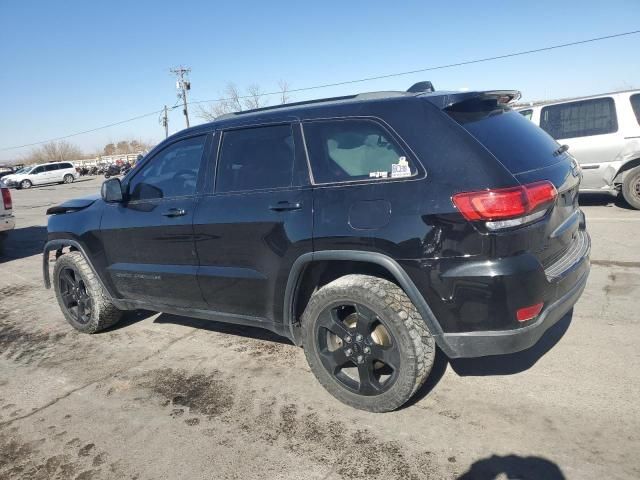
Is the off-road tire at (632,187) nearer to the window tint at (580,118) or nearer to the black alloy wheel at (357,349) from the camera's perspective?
the window tint at (580,118)

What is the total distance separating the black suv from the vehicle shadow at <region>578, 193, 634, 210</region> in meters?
6.56

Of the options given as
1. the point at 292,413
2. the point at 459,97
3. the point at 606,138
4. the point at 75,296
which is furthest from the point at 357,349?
the point at 606,138

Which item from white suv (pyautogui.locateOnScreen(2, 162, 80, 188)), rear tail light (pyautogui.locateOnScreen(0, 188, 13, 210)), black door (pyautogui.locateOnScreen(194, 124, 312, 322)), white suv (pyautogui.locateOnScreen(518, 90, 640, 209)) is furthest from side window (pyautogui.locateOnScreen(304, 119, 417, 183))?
white suv (pyautogui.locateOnScreen(2, 162, 80, 188))

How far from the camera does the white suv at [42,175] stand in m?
37.0

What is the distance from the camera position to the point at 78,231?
14.8ft

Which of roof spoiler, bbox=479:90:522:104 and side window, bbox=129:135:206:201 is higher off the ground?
roof spoiler, bbox=479:90:522:104

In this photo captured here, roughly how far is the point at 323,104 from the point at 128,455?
241 cm

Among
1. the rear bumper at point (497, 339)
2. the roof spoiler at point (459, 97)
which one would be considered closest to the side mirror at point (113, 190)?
the roof spoiler at point (459, 97)

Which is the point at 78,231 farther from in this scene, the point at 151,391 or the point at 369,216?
the point at 369,216

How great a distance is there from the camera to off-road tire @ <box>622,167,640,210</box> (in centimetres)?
802

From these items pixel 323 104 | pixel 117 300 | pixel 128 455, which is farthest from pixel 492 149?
pixel 117 300

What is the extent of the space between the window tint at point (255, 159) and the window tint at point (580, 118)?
699 cm

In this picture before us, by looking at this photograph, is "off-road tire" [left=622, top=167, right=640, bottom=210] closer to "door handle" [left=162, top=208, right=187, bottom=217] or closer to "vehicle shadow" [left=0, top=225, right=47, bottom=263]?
"door handle" [left=162, top=208, right=187, bottom=217]

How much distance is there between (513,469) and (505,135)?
180cm
